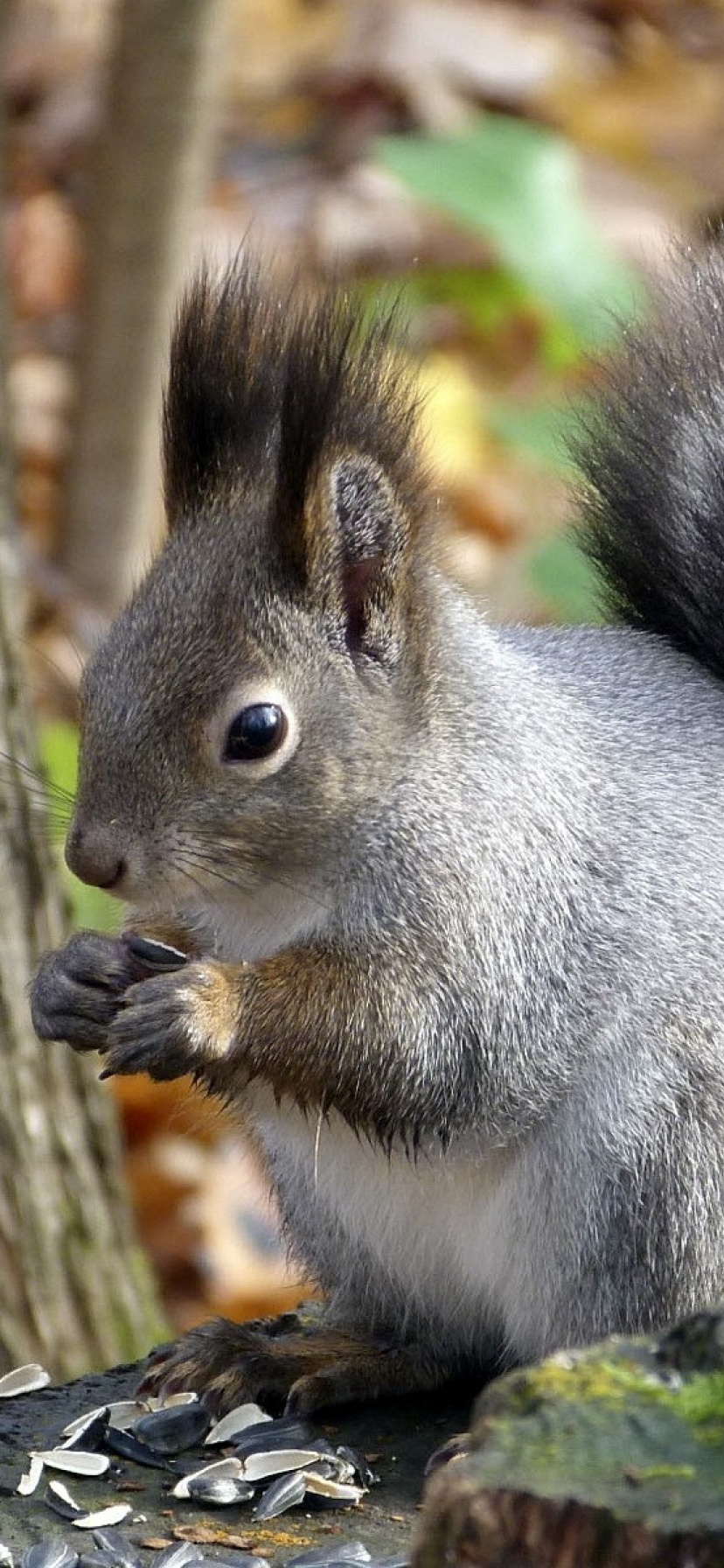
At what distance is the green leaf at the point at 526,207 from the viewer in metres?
3.53

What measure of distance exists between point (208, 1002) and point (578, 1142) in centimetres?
27

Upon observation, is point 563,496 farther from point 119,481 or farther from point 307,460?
point 119,481

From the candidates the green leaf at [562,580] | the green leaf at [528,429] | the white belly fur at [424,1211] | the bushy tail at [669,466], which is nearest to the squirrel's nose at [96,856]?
the white belly fur at [424,1211]

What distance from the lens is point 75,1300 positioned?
92.7 inches

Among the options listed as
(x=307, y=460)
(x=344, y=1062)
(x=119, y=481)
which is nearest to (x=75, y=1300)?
(x=344, y=1062)

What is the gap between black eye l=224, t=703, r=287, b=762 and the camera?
1.59m

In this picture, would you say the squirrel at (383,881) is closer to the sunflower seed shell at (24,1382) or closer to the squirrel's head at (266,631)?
the squirrel's head at (266,631)

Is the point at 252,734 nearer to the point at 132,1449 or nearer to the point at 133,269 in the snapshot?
the point at 132,1449

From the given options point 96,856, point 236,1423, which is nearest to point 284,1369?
point 236,1423

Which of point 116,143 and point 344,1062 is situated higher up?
point 116,143

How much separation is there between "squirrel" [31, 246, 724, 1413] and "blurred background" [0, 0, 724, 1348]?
5.2 inches

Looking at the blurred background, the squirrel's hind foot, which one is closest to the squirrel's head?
the blurred background

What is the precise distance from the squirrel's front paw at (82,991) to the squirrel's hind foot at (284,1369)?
257 mm

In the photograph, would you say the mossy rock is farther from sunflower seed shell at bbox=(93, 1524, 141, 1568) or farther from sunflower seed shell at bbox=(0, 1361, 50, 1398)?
sunflower seed shell at bbox=(0, 1361, 50, 1398)
